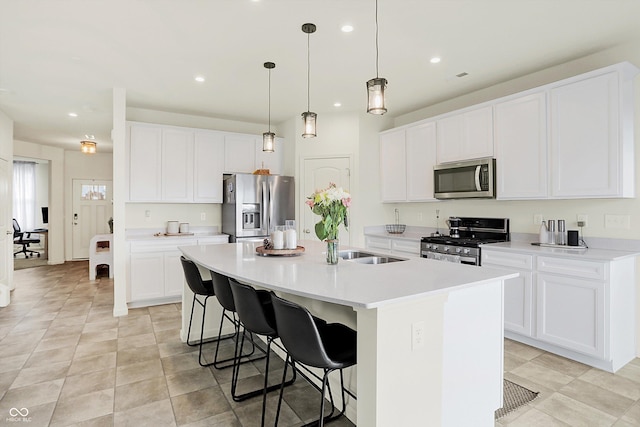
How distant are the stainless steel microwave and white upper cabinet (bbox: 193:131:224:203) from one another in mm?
3063

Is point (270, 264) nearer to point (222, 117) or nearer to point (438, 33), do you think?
point (438, 33)

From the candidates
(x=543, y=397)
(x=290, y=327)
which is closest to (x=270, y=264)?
(x=290, y=327)

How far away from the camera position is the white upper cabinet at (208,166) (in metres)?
4.96

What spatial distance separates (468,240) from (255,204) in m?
2.83

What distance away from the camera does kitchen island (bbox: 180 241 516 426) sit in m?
1.46

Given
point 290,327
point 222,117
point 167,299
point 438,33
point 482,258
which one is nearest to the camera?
point 290,327

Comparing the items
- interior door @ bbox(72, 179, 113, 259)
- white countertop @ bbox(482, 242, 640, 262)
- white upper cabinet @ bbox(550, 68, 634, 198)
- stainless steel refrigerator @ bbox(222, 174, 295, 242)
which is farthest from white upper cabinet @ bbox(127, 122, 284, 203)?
interior door @ bbox(72, 179, 113, 259)

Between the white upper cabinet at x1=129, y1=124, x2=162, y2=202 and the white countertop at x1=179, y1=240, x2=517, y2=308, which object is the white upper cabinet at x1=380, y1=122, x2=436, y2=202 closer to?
the white countertop at x1=179, y1=240, x2=517, y2=308

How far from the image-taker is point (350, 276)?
6.16ft

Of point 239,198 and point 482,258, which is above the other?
point 239,198

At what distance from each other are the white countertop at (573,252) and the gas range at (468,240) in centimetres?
19

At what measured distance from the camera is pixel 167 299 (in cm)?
462

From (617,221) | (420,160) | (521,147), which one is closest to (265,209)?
(420,160)

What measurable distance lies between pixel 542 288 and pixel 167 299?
4338 millimetres
